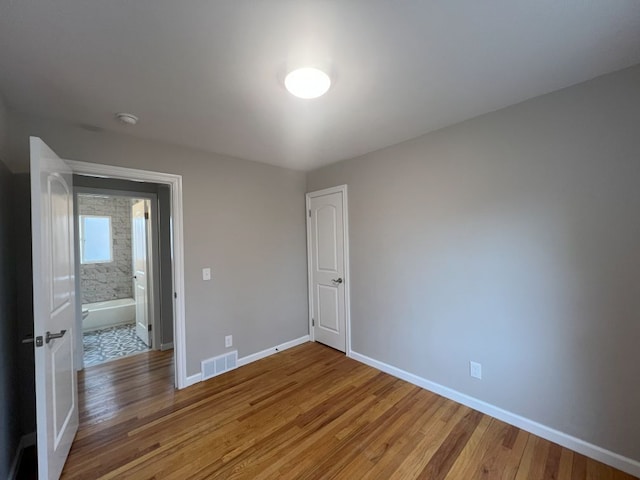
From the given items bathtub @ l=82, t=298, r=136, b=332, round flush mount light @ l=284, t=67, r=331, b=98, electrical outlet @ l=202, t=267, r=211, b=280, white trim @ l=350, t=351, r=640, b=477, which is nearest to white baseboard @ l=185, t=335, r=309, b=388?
electrical outlet @ l=202, t=267, r=211, b=280

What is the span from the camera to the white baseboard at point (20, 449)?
5.33 ft

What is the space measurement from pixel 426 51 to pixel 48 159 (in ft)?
7.45

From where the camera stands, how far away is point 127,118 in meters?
2.03

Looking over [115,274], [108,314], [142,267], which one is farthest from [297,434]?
[115,274]

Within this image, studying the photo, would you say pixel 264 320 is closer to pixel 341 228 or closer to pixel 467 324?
pixel 341 228

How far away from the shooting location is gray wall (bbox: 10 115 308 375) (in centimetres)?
237

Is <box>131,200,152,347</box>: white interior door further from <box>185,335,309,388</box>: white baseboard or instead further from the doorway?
<box>185,335,309,388</box>: white baseboard

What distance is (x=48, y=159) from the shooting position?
160cm

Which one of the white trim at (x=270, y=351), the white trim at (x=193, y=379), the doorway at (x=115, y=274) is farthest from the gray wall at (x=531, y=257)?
the doorway at (x=115, y=274)

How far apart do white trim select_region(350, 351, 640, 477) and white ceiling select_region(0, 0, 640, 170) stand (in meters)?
2.38

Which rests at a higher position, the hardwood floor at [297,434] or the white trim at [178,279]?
the white trim at [178,279]

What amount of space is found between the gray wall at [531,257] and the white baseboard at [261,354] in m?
1.36

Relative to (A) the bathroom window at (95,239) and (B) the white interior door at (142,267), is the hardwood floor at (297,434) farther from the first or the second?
(A) the bathroom window at (95,239)

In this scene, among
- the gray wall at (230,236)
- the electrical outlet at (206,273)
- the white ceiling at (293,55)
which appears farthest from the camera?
the electrical outlet at (206,273)
